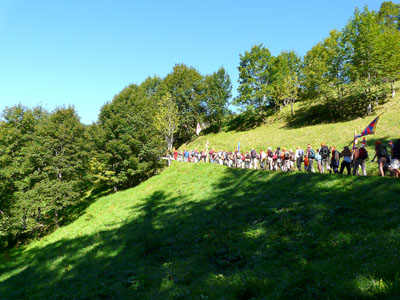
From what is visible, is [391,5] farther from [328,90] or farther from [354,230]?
[354,230]

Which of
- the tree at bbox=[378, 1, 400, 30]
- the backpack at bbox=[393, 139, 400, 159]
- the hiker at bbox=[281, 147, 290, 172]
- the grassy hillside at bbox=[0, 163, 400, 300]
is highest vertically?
the tree at bbox=[378, 1, 400, 30]

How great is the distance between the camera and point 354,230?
771cm

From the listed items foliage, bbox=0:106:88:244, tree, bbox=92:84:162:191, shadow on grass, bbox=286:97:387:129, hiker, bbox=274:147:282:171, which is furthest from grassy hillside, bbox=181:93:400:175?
foliage, bbox=0:106:88:244

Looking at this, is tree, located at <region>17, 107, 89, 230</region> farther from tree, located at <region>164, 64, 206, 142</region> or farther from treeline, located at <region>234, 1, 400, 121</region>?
treeline, located at <region>234, 1, 400, 121</region>

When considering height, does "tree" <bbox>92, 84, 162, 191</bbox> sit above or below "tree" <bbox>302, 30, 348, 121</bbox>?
below

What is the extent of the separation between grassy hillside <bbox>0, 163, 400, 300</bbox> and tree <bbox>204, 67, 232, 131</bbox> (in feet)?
138

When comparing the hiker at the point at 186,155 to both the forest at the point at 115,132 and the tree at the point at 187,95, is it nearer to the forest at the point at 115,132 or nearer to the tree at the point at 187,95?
the forest at the point at 115,132

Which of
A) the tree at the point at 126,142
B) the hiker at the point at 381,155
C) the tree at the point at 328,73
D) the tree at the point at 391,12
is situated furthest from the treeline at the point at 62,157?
the tree at the point at 391,12

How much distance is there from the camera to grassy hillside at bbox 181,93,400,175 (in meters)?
27.4

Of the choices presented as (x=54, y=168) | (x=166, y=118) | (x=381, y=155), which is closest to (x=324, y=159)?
(x=381, y=155)

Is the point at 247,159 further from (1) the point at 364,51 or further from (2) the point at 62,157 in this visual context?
(1) the point at 364,51

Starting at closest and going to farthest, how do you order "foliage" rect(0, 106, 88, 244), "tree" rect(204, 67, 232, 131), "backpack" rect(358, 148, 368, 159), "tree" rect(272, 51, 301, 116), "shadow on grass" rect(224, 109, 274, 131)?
"backpack" rect(358, 148, 368, 159) → "foliage" rect(0, 106, 88, 244) → "tree" rect(272, 51, 301, 116) → "shadow on grass" rect(224, 109, 274, 131) → "tree" rect(204, 67, 232, 131)

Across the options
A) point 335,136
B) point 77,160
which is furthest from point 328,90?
point 77,160

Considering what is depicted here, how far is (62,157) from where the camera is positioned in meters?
28.4
